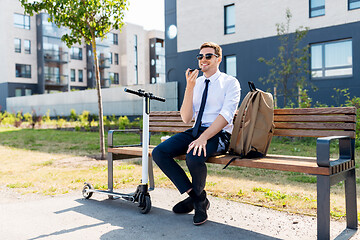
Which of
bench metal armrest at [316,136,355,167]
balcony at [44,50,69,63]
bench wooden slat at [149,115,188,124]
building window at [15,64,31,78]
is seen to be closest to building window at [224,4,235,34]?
bench wooden slat at [149,115,188,124]

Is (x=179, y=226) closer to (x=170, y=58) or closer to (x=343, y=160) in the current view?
(x=343, y=160)

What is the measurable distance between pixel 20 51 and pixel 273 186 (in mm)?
41867

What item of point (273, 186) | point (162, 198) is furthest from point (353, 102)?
point (162, 198)

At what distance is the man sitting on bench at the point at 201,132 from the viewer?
11.4ft

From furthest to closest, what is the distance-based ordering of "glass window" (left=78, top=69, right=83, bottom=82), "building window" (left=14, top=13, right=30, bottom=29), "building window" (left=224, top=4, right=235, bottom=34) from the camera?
"glass window" (left=78, top=69, right=83, bottom=82) → "building window" (left=14, top=13, right=30, bottom=29) → "building window" (left=224, top=4, right=235, bottom=34)

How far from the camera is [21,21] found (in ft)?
133

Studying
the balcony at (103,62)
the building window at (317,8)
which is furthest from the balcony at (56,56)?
the building window at (317,8)

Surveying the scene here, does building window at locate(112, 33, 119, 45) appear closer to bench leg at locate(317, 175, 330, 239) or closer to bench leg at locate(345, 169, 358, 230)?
bench leg at locate(345, 169, 358, 230)

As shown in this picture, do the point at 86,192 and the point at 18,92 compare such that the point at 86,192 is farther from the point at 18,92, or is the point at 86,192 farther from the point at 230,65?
the point at 18,92

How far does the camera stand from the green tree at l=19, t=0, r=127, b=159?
729 cm

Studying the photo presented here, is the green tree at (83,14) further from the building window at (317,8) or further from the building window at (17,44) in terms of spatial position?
the building window at (17,44)

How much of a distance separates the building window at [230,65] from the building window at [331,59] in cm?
443

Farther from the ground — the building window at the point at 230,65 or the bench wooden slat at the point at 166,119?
the building window at the point at 230,65

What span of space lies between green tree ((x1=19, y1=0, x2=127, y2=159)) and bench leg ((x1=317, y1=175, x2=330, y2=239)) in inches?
230
